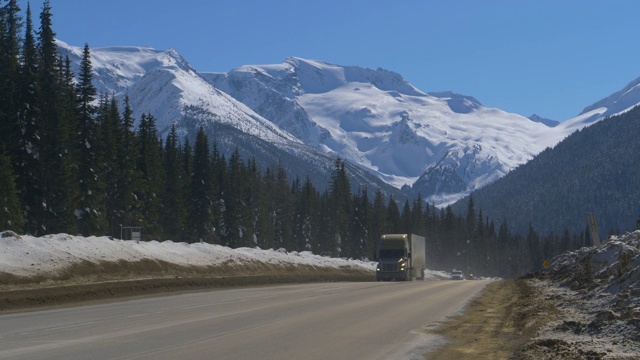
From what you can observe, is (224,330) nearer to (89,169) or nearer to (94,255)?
(94,255)

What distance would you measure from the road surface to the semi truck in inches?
1611

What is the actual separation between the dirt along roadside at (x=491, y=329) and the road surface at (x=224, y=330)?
585 mm

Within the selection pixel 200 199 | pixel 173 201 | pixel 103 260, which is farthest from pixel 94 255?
pixel 200 199

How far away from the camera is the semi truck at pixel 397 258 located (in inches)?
2719

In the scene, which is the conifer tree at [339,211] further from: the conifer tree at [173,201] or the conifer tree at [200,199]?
the conifer tree at [173,201]

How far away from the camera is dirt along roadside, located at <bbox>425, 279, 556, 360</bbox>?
15141mm

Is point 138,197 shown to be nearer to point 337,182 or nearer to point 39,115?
point 39,115

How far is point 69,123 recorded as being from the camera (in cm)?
6725

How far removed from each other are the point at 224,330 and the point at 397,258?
52539mm

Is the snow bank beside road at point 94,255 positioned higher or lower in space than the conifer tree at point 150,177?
lower

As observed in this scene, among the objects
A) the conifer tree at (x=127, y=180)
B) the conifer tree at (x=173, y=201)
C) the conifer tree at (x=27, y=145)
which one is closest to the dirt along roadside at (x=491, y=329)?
the conifer tree at (x=27, y=145)

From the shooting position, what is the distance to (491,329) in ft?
64.5

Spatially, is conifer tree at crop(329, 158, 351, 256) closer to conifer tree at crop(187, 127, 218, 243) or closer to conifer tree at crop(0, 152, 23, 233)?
conifer tree at crop(187, 127, 218, 243)

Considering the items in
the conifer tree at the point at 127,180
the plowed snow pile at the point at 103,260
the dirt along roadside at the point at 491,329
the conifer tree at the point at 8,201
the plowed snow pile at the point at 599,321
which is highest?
the conifer tree at the point at 127,180
